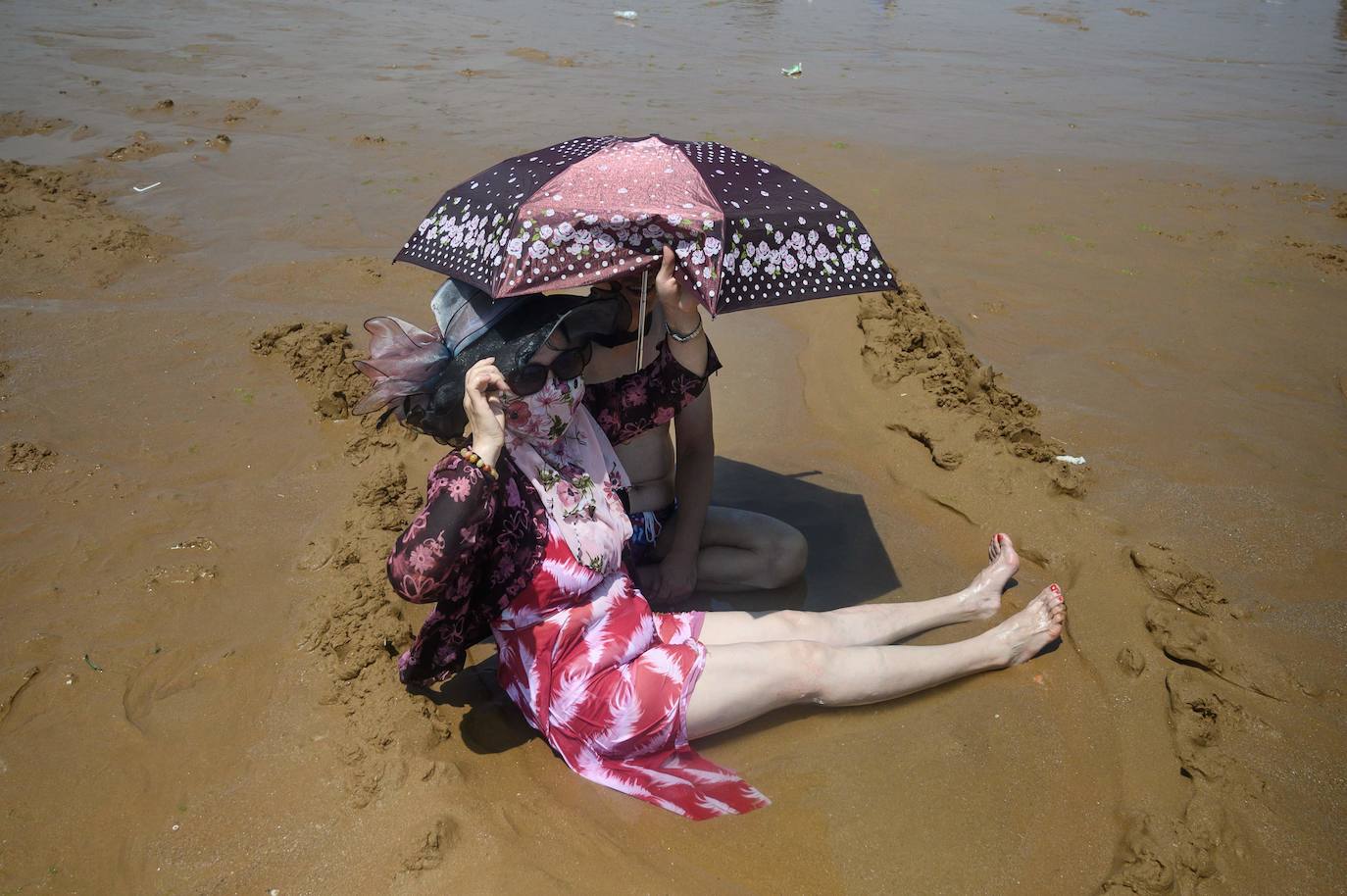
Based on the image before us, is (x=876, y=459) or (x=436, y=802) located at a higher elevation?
(x=876, y=459)

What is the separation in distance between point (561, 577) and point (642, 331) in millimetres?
685

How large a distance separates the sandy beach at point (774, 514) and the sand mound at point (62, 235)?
34 millimetres

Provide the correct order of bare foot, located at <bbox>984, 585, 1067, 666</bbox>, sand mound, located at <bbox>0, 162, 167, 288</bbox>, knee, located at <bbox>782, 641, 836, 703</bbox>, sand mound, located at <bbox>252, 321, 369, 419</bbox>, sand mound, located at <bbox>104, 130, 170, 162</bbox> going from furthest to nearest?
sand mound, located at <bbox>104, 130, 170, 162</bbox>
sand mound, located at <bbox>0, 162, 167, 288</bbox>
sand mound, located at <bbox>252, 321, 369, 419</bbox>
bare foot, located at <bbox>984, 585, 1067, 666</bbox>
knee, located at <bbox>782, 641, 836, 703</bbox>

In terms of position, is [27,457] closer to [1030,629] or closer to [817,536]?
[817,536]

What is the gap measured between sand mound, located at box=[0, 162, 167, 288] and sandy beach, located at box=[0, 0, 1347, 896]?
0.11 feet

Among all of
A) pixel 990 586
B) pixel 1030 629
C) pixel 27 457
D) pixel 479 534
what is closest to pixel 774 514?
pixel 990 586

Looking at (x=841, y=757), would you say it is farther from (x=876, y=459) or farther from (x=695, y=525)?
(x=876, y=459)

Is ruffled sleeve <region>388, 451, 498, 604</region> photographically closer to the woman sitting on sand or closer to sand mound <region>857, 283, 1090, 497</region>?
the woman sitting on sand

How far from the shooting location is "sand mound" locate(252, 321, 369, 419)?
3.85 m

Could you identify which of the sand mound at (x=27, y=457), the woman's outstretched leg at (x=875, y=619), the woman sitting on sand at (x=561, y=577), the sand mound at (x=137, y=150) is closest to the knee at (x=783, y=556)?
the woman's outstretched leg at (x=875, y=619)

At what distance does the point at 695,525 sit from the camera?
291 cm

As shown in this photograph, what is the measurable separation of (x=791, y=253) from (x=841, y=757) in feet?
4.53

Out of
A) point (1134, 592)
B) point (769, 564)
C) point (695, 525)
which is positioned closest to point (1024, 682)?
point (1134, 592)

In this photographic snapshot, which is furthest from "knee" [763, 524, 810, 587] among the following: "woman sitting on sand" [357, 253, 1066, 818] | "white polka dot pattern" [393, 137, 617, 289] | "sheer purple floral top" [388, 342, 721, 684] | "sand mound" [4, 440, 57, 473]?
"sand mound" [4, 440, 57, 473]
